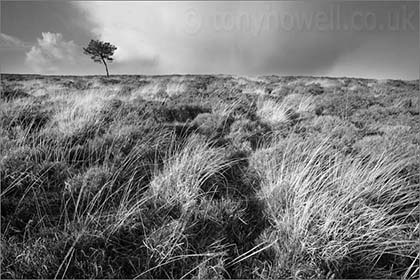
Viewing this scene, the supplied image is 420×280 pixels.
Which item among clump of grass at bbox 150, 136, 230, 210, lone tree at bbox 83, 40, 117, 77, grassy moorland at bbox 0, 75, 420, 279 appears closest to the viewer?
grassy moorland at bbox 0, 75, 420, 279

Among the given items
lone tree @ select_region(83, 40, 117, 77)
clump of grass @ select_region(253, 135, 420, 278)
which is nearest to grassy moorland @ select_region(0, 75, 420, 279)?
clump of grass @ select_region(253, 135, 420, 278)

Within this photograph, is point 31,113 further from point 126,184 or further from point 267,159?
point 267,159

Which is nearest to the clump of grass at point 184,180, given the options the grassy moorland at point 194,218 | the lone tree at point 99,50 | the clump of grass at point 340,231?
the grassy moorland at point 194,218

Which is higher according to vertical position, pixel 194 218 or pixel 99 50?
pixel 99 50

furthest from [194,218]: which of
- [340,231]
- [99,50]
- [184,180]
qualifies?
[99,50]

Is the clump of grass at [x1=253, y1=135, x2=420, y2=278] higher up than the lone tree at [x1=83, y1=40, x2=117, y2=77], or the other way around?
the lone tree at [x1=83, y1=40, x2=117, y2=77]

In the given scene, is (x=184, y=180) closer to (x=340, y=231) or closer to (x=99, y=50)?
(x=340, y=231)

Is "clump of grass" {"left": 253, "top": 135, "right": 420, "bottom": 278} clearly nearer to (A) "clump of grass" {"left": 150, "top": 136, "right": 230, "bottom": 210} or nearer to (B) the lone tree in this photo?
(A) "clump of grass" {"left": 150, "top": 136, "right": 230, "bottom": 210}

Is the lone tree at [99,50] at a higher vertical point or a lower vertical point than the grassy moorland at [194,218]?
higher

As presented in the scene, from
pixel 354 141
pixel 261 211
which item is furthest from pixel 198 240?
pixel 354 141

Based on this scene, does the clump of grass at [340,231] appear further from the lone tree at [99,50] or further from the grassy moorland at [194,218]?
the lone tree at [99,50]

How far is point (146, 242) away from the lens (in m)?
2.21

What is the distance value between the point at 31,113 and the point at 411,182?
708 cm

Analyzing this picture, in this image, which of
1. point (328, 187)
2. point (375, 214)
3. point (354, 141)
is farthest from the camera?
point (354, 141)
